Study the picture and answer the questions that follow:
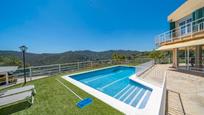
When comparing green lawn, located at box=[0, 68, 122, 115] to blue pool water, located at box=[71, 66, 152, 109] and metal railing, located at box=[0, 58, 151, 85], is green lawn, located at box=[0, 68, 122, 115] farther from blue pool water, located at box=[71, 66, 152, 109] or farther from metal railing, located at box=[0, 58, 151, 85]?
metal railing, located at box=[0, 58, 151, 85]

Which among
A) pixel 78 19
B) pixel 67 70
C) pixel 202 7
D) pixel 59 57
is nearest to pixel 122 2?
pixel 78 19

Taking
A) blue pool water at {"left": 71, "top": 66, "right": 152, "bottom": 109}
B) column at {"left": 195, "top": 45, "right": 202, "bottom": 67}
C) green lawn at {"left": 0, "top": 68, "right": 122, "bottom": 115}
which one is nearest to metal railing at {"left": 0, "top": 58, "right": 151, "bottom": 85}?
blue pool water at {"left": 71, "top": 66, "right": 152, "bottom": 109}

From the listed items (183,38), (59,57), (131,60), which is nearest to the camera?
(183,38)

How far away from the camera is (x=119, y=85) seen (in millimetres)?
12508

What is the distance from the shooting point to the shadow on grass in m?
5.75

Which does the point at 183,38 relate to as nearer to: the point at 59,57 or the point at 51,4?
the point at 51,4

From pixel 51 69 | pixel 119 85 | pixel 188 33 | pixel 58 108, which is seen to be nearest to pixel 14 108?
pixel 58 108

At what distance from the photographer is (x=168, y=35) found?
56.5 feet

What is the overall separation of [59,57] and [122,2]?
4423 cm

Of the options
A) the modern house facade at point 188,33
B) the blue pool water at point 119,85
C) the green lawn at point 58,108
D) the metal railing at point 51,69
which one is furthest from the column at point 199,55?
the metal railing at point 51,69

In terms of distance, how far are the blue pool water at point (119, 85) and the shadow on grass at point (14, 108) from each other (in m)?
5.37

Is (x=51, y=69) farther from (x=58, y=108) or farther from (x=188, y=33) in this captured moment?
(x=188, y=33)

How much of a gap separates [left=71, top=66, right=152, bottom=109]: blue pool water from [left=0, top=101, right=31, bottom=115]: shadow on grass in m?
5.37

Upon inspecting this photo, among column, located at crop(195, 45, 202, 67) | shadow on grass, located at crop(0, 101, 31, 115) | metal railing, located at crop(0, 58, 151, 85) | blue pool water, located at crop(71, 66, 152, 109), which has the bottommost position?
blue pool water, located at crop(71, 66, 152, 109)
